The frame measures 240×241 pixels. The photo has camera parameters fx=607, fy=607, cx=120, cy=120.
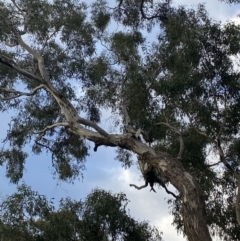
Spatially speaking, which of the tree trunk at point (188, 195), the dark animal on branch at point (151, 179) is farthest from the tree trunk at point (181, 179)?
the dark animal on branch at point (151, 179)

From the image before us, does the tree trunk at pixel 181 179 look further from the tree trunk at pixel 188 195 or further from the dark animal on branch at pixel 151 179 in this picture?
the dark animal on branch at pixel 151 179

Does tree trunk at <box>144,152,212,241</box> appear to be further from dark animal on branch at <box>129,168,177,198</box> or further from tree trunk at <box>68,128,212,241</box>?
dark animal on branch at <box>129,168,177,198</box>

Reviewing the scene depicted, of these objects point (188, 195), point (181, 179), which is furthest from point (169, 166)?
point (188, 195)

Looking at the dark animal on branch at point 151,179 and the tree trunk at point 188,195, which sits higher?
the dark animal on branch at point 151,179

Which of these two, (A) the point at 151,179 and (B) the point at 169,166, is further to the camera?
(A) the point at 151,179

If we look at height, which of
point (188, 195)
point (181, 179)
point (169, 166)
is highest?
point (169, 166)

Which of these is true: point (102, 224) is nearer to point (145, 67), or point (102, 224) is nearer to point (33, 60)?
point (145, 67)

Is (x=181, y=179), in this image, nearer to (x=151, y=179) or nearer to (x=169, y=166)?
(x=169, y=166)

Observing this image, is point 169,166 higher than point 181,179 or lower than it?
higher

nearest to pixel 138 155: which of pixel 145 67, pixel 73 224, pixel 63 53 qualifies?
pixel 73 224

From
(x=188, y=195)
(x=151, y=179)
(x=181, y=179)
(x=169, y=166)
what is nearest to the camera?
(x=188, y=195)

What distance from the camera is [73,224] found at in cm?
1096

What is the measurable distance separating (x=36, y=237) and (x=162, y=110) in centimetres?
359

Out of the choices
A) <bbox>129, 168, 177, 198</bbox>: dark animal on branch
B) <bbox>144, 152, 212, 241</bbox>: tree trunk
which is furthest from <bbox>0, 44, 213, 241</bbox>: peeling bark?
<bbox>129, 168, 177, 198</bbox>: dark animal on branch
